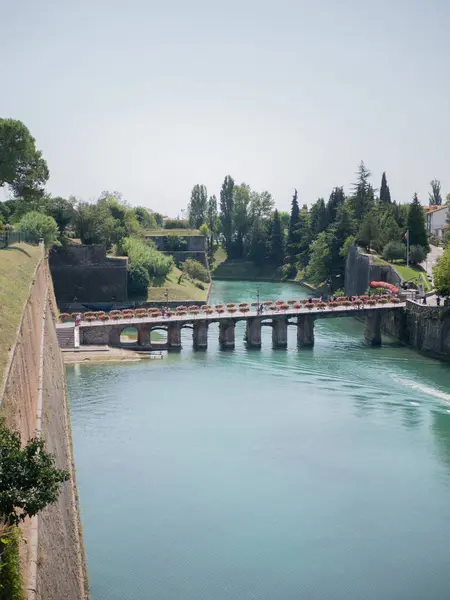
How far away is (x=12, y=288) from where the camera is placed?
1219 inches

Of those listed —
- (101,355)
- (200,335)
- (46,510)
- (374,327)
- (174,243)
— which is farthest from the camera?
(174,243)

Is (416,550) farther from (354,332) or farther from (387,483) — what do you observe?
(354,332)

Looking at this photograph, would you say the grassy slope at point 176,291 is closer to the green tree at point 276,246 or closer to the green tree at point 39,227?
the green tree at point 39,227

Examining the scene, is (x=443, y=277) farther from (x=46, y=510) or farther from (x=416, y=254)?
(x=46, y=510)

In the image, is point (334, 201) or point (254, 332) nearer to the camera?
point (254, 332)

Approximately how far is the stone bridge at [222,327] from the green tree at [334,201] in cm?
5113

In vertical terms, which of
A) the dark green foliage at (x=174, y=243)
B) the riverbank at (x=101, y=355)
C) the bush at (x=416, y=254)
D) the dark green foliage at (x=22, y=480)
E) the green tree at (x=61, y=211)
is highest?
the green tree at (x=61, y=211)

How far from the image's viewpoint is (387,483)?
2881 cm

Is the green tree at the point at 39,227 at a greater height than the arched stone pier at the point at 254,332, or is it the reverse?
the green tree at the point at 39,227

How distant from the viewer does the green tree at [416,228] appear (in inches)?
3120

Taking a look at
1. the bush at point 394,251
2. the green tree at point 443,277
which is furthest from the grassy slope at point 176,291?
the green tree at point 443,277

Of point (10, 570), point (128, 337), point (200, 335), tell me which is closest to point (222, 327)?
point (200, 335)

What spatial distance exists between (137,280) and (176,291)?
5490 millimetres

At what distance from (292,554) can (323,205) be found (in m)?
94.0
